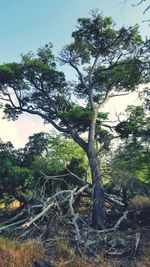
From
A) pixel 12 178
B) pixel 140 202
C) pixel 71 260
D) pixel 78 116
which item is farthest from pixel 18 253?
pixel 12 178

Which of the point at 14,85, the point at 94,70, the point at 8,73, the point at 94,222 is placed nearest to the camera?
the point at 94,222

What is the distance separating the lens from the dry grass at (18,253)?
9171mm

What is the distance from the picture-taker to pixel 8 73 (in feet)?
63.0

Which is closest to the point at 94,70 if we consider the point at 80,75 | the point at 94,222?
the point at 80,75

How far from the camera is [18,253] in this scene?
955cm

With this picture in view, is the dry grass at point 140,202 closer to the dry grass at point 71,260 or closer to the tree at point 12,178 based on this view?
the tree at point 12,178

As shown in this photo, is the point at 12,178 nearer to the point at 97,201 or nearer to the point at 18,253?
the point at 97,201

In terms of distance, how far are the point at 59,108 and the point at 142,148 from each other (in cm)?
590

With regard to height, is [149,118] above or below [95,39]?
below

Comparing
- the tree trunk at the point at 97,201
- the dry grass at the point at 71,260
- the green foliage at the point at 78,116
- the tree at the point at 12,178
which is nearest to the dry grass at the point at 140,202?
the tree trunk at the point at 97,201

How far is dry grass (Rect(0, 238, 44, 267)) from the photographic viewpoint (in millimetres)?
9171

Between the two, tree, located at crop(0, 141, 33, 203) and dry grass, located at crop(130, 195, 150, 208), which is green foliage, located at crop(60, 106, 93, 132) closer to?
tree, located at crop(0, 141, 33, 203)

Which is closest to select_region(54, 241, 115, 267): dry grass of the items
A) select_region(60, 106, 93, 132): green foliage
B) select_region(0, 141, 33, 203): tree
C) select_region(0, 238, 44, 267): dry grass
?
select_region(0, 238, 44, 267): dry grass

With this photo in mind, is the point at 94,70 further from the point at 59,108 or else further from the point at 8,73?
the point at 8,73
